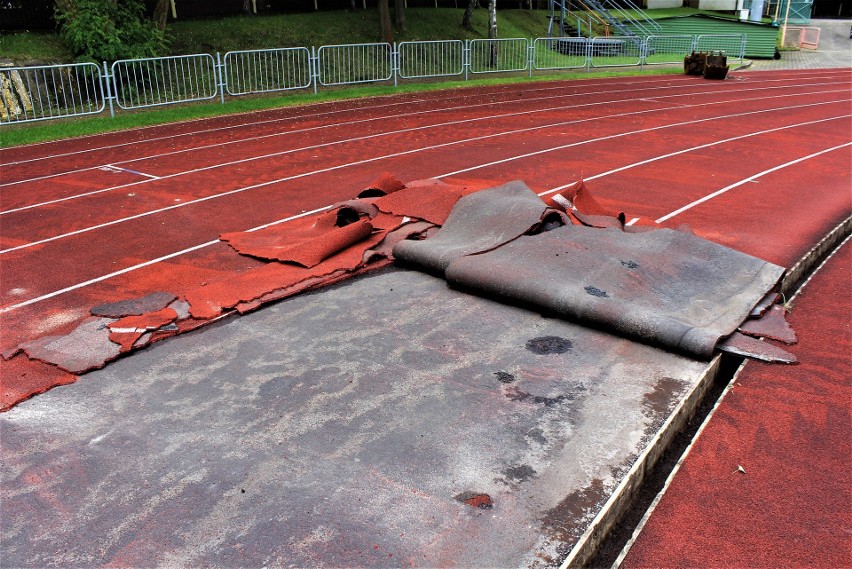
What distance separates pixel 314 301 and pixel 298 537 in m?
2.94

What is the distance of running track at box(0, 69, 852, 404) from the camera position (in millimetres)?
7332

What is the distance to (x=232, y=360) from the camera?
5.10 meters

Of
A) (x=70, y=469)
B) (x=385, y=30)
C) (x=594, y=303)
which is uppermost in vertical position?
(x=385, y=30)

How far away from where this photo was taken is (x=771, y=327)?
5.61 meters

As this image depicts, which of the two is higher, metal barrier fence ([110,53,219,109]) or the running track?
metal barrier fence ([110,53,219,109])

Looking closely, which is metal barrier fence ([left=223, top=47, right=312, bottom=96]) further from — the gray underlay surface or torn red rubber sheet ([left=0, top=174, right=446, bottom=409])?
the gray underlay surface

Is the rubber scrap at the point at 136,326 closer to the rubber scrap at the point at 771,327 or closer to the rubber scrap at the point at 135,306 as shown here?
the rubber scrap at the point at 135,306

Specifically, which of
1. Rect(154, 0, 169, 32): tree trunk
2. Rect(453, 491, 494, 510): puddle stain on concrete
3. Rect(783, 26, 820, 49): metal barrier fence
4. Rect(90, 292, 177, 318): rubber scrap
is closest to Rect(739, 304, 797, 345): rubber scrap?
Rect(453, 491, 494, 510): puddle stain on concrete

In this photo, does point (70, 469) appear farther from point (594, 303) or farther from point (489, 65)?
point (489, 65)

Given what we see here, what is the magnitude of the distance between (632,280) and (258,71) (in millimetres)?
18444

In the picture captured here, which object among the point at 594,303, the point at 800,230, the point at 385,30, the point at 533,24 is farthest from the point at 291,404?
the point at 533,24

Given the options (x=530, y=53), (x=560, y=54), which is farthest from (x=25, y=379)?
(x=560, y=54)

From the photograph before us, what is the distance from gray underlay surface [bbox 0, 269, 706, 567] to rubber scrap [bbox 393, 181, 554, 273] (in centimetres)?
90

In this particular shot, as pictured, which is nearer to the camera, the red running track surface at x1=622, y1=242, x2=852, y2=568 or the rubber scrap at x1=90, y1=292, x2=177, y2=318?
the red running track surface at x1=622, y1=242, x2=852, y2=568
